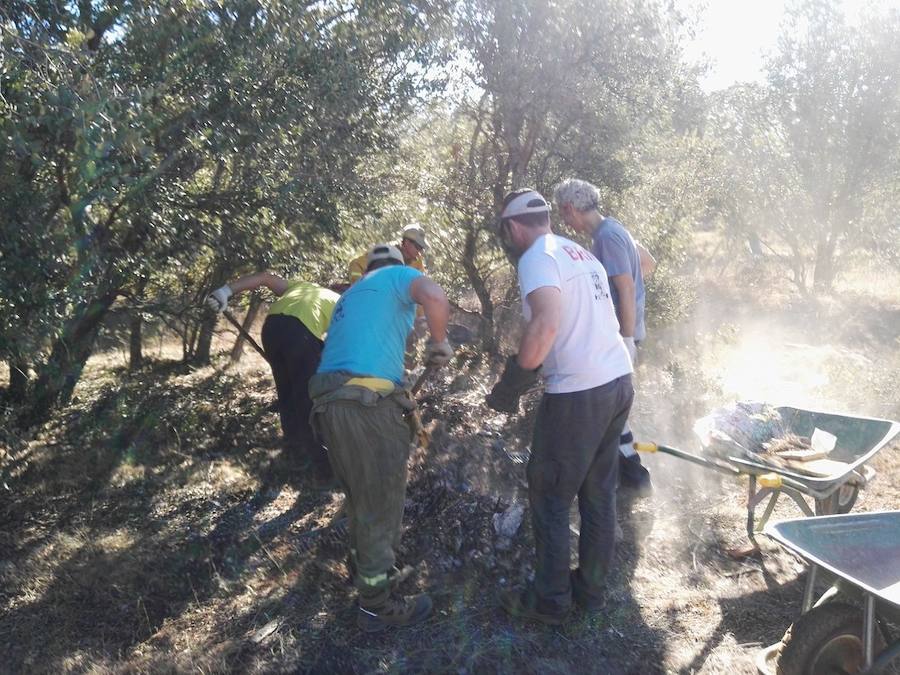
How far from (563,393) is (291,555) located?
5.83ft

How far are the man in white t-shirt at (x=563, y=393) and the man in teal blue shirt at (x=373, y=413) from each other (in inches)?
17.0

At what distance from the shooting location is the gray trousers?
3.19 metres

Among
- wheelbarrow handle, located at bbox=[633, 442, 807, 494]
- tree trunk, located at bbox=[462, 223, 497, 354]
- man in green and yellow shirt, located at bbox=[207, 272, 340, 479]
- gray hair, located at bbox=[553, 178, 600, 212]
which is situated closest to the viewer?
wheelbarrow handle, located at bbox=[633, 442, 807, 494]

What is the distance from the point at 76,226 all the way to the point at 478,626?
2.58 m

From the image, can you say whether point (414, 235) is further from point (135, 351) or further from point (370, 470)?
point (135, 351)

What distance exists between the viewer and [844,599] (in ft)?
9.67

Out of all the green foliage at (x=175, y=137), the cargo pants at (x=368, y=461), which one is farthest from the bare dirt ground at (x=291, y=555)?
the green foliage at (x=175, y=137)

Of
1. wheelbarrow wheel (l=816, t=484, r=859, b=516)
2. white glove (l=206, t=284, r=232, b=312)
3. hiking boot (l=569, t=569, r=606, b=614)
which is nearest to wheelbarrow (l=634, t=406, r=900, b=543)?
wheelbarrow wheel (l=816, t=484, r=859, b=516)

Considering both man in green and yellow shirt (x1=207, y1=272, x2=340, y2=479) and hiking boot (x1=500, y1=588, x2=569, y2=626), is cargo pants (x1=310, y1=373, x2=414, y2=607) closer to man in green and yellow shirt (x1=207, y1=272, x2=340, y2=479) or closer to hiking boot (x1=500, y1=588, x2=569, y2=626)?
hiking boot (x1=500, y1=588, x2=569, y2=626)

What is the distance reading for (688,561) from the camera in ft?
13.7

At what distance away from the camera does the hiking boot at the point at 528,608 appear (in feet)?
10.9

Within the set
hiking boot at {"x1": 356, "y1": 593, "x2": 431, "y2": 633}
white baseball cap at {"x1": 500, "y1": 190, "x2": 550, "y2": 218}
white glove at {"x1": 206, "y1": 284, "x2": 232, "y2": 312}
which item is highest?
white baseball cap at {"x1": 500, "y1": 190, "x2": 550, "y2": 218}

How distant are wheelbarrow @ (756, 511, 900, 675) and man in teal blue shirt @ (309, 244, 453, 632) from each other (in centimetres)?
154

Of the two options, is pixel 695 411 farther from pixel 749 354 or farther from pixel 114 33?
pixel 114 33
